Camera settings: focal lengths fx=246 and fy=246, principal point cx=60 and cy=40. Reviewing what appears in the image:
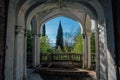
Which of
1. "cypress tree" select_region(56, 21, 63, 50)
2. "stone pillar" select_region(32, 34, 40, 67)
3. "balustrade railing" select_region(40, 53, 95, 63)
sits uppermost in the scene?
"cypress tree" select_region(56, 21, 63, 50)

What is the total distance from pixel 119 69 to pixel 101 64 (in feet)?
5.84

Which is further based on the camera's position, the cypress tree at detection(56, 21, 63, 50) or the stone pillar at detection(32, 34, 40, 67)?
the cypress tree at detection(56, 21, 63, 50)

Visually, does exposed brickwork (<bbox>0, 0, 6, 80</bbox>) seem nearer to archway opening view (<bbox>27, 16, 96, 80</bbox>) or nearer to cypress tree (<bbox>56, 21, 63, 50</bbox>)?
archway opening view (<bbox>27, 16, 96, 80</bbox>)

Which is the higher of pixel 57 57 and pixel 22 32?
pixel 22 32

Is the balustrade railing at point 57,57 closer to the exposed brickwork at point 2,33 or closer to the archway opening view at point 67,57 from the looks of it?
the archway opening view at point 67,57

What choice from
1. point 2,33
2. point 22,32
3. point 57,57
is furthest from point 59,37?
point 2,33

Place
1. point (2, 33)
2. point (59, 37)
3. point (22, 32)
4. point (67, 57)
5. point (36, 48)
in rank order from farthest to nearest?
point (59, 37) < point (67, 57) < point (36, 48) < point (22, 32) < point (2, 33)

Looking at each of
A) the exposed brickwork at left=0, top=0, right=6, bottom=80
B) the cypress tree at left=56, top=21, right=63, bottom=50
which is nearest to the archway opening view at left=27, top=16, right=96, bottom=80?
the cypress tree at left=56, top=21, right=63, bottom=50

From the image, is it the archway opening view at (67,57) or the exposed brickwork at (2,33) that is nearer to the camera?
the exposed brickwork at (2,33)

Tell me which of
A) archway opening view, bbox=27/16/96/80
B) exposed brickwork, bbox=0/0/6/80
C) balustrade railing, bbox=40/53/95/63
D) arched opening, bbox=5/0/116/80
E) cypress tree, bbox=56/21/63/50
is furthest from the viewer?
cypress tree, bbox=56/21/63/50

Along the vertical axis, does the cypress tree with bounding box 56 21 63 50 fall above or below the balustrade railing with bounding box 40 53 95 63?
above

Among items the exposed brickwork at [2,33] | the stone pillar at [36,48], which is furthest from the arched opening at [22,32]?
the stone pillar at [36,48]

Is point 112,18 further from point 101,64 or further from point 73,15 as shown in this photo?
point 73,15

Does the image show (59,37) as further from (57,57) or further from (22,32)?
(22,32)
